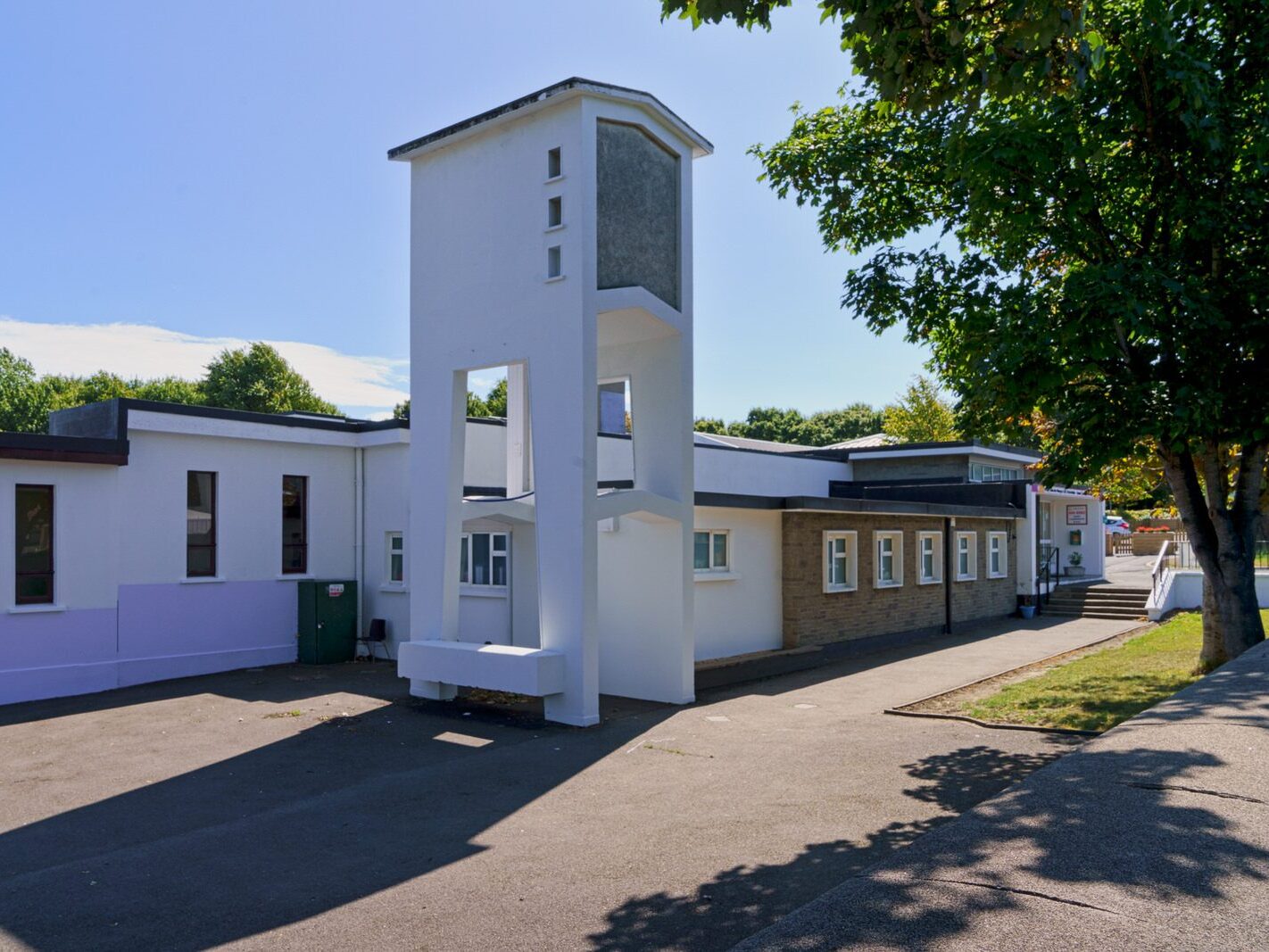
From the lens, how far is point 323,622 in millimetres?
18547

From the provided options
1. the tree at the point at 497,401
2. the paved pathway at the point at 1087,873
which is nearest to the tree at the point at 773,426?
the tree at the point at 497,401

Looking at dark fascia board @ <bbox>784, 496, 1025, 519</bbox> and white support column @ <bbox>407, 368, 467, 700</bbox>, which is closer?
white support column @ <bbox>407, 368, 467, 700</bbox>

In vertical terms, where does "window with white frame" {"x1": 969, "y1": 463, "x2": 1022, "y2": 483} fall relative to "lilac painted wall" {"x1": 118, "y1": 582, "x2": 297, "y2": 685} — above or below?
above

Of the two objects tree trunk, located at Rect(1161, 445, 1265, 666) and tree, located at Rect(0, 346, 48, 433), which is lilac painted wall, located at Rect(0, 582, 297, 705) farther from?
tree, located at Rect(0, 346, 48, 433)

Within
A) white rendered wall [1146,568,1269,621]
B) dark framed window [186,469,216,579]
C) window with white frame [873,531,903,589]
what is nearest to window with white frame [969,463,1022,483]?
white rendered wall [1146,568,1269,621]

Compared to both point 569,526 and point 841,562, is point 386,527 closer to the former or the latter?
point 569,526

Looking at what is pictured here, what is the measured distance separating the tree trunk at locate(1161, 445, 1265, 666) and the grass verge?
0.95 m

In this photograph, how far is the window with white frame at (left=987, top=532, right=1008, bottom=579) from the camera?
88.3 feet

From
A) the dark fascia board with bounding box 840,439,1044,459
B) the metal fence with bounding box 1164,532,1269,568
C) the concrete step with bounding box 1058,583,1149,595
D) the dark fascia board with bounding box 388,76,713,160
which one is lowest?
Result: the concrete step with bounding box 1058,583,1149,595

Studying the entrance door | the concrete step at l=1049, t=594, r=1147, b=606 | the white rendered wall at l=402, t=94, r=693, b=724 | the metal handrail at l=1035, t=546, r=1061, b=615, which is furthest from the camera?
the entrance door

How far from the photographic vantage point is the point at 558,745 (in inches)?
467

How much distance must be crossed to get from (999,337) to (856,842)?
655cm

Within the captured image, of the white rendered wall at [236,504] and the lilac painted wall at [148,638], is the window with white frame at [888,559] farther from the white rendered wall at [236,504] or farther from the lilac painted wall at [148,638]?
the lilac painted wall at [148,638]

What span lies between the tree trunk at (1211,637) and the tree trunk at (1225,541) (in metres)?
0.01
